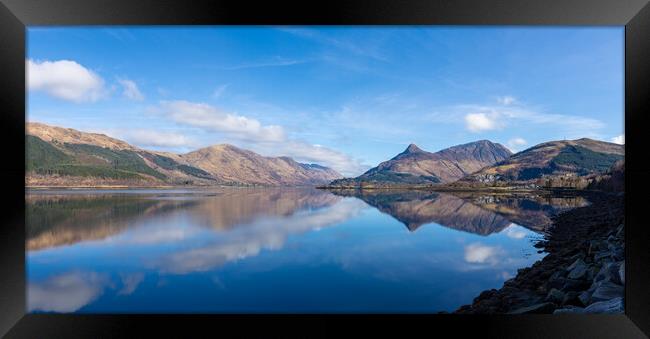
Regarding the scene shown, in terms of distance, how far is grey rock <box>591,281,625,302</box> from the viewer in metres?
4.21

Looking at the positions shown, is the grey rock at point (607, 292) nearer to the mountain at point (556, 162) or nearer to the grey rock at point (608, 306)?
the grey rock at point (608, 306)

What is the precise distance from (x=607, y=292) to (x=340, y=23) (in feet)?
16.4

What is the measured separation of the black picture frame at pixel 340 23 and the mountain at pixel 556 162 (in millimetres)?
106917

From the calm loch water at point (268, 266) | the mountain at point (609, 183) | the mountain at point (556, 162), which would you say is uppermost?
the mountain at point (556, 162)

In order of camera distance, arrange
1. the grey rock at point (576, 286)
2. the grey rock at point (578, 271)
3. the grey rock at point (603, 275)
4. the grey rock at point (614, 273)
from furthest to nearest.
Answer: the grey rock at point (578, 271), the grey rock at point (576, 286), the grey rock at point (603, 275), the grey rock at point (614, 273)

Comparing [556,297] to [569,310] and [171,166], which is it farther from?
[171,166]

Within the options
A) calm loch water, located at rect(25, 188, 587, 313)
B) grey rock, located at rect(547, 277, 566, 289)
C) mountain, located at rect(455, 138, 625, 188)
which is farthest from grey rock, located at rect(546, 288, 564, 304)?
mountain, located at rect(455, 138, 625, 188)

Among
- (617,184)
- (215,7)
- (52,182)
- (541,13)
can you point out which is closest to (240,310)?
(215,7)

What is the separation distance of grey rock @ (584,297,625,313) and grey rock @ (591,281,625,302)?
0.52ft

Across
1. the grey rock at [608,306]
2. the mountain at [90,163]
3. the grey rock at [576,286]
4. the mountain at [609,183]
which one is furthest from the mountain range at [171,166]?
the grey rock at [608,306]

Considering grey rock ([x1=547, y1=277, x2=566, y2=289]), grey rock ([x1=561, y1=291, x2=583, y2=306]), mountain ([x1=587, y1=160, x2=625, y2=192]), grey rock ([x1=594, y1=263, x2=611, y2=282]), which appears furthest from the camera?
mountain ([x1=587, y1=160, x2=625, y2=192])

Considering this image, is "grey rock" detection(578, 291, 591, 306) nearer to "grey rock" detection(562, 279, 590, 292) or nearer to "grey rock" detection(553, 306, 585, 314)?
"grey rock" detection(553, 306, 585, 314)

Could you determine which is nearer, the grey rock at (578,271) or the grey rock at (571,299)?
the grey rock at (571,299)

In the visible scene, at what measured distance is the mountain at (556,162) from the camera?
110812 mm
